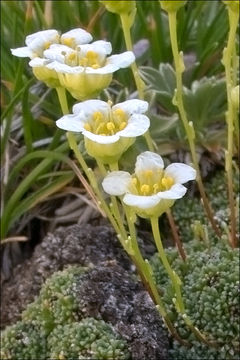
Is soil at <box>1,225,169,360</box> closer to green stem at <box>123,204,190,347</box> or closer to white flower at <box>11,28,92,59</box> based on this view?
green stem at <box>123,204,190,347</box>

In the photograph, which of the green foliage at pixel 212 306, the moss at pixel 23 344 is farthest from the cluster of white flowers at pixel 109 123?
the moss at pixel 23 344

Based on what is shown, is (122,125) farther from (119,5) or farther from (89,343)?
(89,343)

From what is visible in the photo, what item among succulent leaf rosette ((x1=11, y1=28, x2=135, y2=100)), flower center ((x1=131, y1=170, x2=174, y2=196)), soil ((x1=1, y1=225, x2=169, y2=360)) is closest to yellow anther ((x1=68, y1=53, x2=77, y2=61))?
succulent leaf rosette ((x1=11, y1=28, x2=135, y2=100))

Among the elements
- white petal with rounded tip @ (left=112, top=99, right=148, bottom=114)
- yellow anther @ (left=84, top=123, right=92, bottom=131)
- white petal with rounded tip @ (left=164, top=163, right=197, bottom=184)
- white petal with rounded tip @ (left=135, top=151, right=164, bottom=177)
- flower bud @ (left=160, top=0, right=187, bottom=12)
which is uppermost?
flower bud @ (left=160, top=0, right=187, bottom=12)

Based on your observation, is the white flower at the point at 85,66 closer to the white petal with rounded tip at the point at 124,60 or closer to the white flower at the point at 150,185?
the white petal with rounded tip at the point at 124,60

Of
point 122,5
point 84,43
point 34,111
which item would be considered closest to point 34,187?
point 34,111

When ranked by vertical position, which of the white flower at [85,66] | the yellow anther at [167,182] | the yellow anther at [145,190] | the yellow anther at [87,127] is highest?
the white flower at [85,66]

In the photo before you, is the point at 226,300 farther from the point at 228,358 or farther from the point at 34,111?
the point at 34,111
